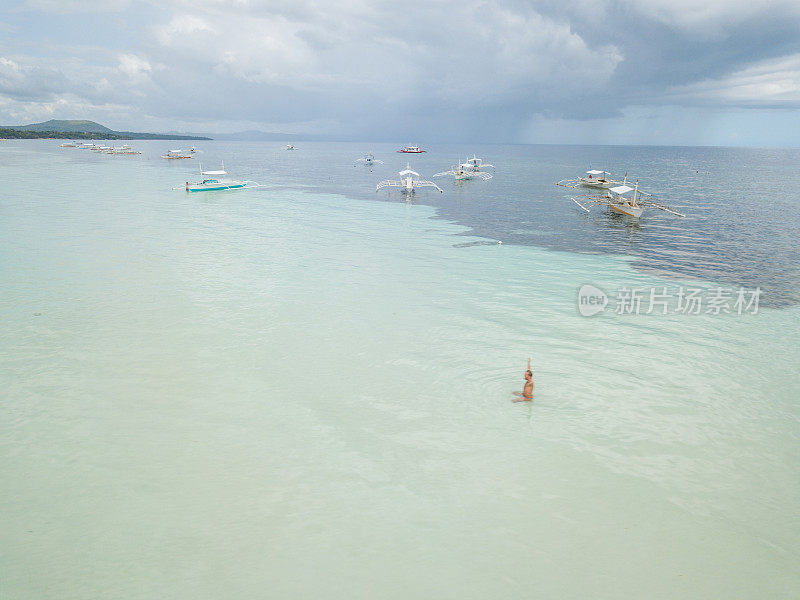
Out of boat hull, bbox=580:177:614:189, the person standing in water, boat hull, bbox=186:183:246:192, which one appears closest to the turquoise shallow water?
the person standing in water

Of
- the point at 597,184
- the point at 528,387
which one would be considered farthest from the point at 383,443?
the point at 597,184

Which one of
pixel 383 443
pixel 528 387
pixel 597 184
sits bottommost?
pixel 383 443

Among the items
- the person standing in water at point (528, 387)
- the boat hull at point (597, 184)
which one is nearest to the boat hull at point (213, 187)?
the boat hull at point (597, 184)

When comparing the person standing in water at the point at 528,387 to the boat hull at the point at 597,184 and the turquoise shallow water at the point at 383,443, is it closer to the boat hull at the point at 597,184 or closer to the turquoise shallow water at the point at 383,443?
the turquoise shallow water at the point at 383,443

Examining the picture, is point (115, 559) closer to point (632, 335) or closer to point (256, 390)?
point (256, 390)

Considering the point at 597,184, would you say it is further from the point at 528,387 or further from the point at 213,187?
the point at 528,387

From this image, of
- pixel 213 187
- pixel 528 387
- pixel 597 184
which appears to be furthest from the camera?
pixel 597 184

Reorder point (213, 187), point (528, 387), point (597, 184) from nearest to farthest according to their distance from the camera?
point (528, 387) → point (213, 187) → point (597, 184)

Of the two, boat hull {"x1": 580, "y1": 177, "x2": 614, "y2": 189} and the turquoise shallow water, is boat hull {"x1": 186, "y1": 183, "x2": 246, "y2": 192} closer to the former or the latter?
the turquoise shallow water

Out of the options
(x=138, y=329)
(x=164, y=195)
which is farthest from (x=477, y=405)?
(x=164, y=195)
